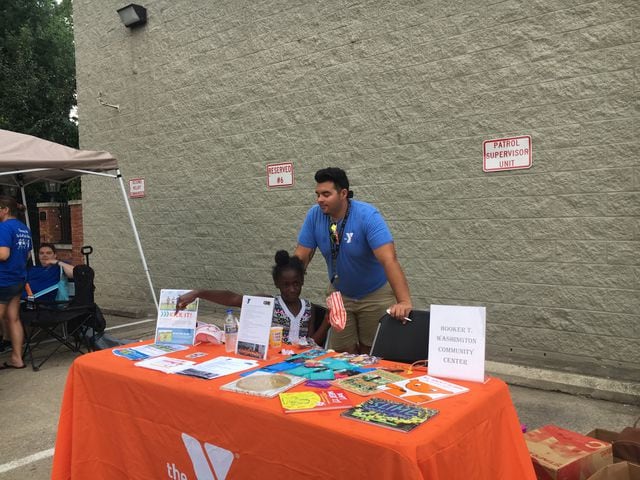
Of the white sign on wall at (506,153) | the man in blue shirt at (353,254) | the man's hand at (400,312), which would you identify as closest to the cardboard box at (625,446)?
the man's hand at (400,312)

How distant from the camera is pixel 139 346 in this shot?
3.07 meters

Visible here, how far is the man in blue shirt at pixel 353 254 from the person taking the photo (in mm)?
3297

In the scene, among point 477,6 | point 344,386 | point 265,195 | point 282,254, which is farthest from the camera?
point 265,195

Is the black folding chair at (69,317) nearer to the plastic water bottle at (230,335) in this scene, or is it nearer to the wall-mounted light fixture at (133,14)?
the plastic water bottle at (230,335)

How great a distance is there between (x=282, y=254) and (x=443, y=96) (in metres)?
2.97

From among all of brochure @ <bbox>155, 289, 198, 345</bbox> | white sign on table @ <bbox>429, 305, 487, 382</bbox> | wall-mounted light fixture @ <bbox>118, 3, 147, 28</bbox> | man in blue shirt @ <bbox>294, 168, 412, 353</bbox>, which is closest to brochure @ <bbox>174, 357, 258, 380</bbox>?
brochure @ <bbox>155, 289, 198, 345</bbox>

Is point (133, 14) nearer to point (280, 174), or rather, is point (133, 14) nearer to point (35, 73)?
point (280, 174)

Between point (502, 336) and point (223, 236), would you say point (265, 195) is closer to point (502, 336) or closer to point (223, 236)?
point (223, 236)

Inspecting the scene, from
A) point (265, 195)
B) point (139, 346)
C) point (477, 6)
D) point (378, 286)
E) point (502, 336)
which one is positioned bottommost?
point (502, 336)

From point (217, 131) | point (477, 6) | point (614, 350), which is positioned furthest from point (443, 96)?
point (217, 131)

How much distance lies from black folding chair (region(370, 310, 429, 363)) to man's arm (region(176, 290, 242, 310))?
0.95 metres

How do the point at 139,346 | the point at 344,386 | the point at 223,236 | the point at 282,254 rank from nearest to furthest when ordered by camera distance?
the point at 344,386 < the point at 139,346 < the point at 282,254 < the point at 223,236

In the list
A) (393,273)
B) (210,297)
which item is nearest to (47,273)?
(210,297)

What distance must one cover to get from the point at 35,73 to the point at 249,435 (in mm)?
17663
